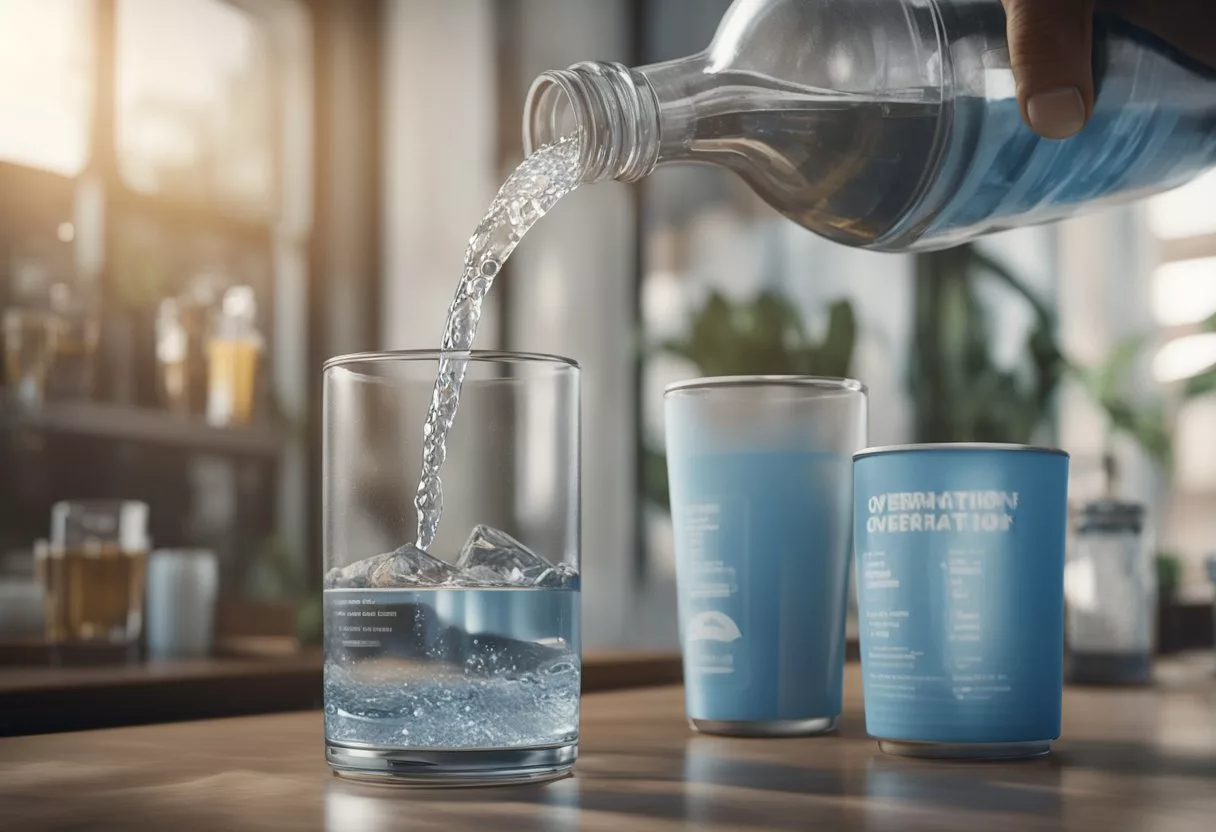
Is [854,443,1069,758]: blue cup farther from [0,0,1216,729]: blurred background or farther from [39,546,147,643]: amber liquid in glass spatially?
[0,0,1216,729]: blurred background

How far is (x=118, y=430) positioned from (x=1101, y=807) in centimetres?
325

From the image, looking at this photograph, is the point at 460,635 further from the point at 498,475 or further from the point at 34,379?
the point at 34,379

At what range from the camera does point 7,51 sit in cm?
337

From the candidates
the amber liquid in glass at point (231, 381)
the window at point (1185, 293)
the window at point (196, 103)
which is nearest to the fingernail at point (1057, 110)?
the amber liquid in glass at point (231, 381)

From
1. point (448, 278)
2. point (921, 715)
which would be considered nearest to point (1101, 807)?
point (921, 715)

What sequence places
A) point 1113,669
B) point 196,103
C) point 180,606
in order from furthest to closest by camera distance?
point 196,103
point 180,606
point 1113,669

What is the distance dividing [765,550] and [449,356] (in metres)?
0.26

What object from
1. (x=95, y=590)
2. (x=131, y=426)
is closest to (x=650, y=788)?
(x=95, y=590)

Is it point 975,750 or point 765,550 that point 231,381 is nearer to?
point 765,550

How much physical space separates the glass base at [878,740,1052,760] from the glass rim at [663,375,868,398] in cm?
22

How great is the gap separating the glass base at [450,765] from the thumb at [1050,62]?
1.43ft

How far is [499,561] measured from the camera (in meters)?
0.60

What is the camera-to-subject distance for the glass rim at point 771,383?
31.4 inches

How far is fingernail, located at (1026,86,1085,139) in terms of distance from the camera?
0.76 m
